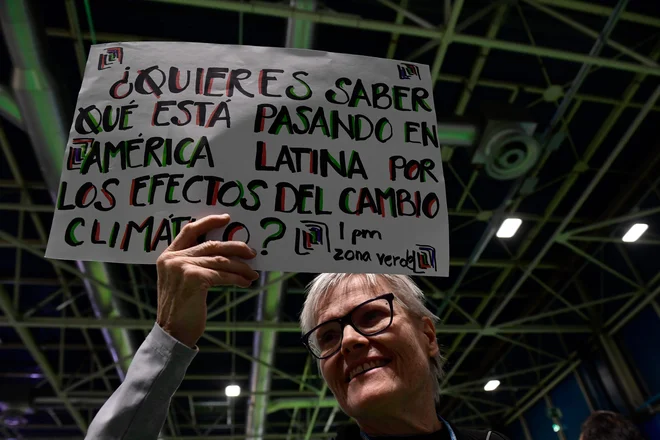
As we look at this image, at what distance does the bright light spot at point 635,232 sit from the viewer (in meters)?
6.91

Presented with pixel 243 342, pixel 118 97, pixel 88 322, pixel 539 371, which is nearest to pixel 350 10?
pixel 118 97

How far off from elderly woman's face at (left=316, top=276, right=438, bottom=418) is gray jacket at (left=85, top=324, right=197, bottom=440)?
1.60ft

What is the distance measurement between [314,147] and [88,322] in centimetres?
728

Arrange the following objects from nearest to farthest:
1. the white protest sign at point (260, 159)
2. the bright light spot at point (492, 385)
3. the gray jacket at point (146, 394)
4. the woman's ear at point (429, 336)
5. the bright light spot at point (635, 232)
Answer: the gray jacket at point (146, 394)
the white protest sign at point (260, 159)
the woman's ear at point (429, 336)
the bright light spot at point (635, 232)
the bright light spot at point (492, 385)

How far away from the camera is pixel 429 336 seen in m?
1.62

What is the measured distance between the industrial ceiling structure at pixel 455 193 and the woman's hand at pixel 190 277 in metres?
3.48

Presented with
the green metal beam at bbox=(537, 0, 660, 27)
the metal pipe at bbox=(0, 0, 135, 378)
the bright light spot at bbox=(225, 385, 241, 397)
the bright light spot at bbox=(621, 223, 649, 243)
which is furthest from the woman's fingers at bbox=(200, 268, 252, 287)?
the bright light spot at bbox=(225, 385, 241, 397)

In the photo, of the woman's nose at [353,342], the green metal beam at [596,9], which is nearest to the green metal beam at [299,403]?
the green metal beam at [596,9]

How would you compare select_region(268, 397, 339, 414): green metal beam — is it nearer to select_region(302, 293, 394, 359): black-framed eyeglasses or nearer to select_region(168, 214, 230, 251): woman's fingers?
select_region(302, 293, 394, 359): black-framed eyeglasses

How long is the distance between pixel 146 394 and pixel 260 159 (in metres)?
0.71

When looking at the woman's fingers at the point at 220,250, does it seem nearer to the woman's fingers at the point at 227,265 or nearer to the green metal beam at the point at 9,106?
the woman's fingers at the point at 227,265

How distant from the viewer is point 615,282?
8.45 m

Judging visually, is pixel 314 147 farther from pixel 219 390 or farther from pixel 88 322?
pixel 219 390

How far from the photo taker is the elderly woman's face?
1306 mm
